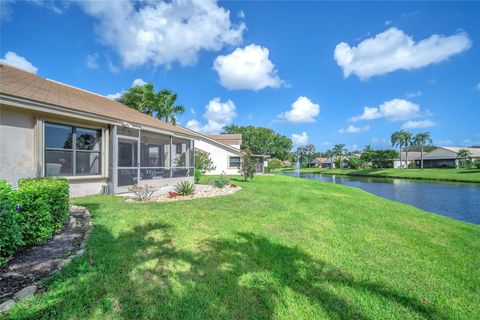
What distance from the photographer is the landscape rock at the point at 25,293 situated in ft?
8.07

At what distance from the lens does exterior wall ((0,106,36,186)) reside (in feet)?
21.0

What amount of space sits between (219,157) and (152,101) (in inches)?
388

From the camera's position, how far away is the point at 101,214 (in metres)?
5.77

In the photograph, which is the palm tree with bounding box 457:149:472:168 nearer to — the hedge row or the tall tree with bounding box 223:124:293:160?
the tall tree with bounding box 223:124:293:160

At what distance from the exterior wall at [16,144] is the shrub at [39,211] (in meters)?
3.72

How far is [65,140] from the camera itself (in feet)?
25.9

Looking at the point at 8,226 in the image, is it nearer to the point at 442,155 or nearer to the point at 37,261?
the point at 37,261

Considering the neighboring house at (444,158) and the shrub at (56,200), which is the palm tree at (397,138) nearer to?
the neighboring house at (444,158)

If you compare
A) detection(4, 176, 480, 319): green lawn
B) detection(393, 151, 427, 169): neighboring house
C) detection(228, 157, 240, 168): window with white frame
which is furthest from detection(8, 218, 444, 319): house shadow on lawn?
detection(393, 151, 427, 169): neighboring house

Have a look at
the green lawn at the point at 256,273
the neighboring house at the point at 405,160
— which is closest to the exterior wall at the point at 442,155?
the neighboring house at the point at 405,160

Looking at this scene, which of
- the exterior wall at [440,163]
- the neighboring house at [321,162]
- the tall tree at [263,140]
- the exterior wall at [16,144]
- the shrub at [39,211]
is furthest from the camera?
the neighboring house at [321,162]

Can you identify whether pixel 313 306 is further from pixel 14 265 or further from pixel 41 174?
pixel 41 174

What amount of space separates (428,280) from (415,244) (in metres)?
1.96

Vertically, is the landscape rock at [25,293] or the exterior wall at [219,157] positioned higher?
the exterior wall at [219,157]
